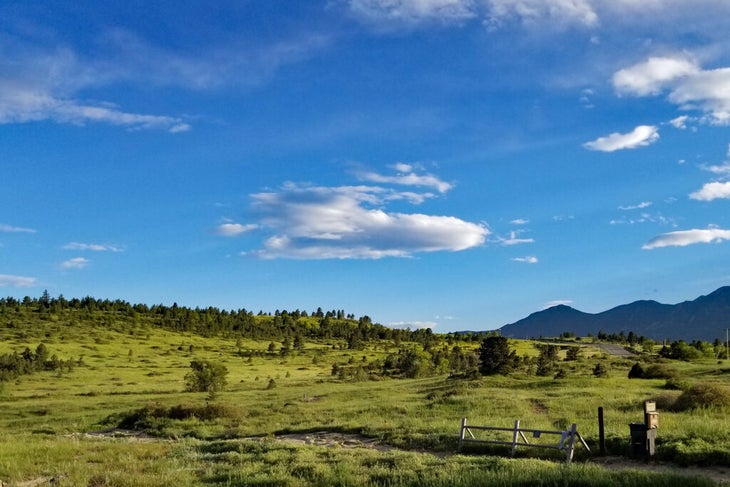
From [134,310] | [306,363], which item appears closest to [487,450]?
[306,363]

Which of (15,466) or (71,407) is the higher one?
(15,466)

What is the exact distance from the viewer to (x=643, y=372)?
187 ft

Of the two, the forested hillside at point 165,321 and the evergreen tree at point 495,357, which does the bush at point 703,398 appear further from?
the forested hillside at point 165,321

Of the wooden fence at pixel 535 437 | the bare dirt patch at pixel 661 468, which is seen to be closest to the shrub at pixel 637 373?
the wooden fence at pixel 535 437

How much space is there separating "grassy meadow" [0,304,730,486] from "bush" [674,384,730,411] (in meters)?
0.42

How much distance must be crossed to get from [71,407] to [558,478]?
1778 inches

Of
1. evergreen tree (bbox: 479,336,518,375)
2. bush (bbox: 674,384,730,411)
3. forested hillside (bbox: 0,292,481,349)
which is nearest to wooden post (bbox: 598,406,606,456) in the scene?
bush (bbox: 674,384,730,411)

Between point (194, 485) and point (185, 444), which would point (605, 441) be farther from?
point (185, 444)

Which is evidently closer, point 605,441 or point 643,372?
point 605,441

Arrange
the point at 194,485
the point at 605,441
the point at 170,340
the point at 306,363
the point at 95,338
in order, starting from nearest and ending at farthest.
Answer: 1. the point at 194,485
2. the point at 605,441
3. the point at 306,363
4. the point at 95,338
5. the point at 170,340

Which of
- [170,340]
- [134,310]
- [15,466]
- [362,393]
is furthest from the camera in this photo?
[134,310]

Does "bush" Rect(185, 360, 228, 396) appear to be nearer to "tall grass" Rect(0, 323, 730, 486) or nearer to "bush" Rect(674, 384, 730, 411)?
"tall grass" Rect(0, 323, 730, 486)

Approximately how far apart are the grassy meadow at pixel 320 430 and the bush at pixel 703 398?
1.38 feet

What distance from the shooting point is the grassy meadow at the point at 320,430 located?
1491 centimetres
